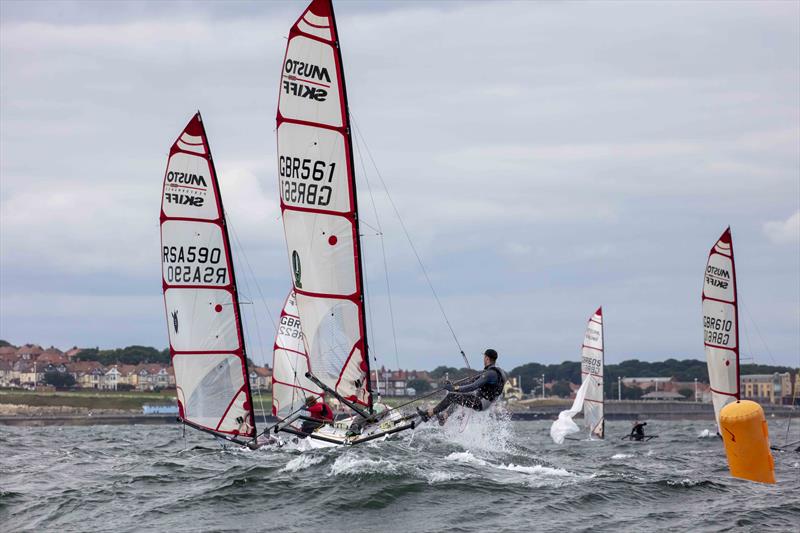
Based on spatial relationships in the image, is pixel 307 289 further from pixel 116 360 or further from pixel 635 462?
pixel 116 360

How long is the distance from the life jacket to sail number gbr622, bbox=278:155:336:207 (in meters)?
5.08

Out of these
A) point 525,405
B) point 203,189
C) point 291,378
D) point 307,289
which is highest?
point 203,189

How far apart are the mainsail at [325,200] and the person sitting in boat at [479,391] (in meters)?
2.36

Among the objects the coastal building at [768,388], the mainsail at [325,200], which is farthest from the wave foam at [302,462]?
the coastal building at [768,388]

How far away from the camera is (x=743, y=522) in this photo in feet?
50.5

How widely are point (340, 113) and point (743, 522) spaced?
37.4ft

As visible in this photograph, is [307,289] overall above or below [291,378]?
above

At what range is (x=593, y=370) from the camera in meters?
50.5

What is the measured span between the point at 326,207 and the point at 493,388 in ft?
17.0

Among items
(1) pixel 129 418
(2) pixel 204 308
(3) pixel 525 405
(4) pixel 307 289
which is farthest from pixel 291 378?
(3) pixel 525 405

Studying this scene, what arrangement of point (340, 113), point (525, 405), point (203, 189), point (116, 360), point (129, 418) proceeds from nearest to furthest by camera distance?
1. point (340, 113)
2. point (203, 189)
3. point (129, 418)
4. point (525, 405)
5. point (116, 360)

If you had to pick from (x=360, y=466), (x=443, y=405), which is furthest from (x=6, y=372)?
(x=360, y=466)

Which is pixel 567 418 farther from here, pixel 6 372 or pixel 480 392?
pixel 6 372

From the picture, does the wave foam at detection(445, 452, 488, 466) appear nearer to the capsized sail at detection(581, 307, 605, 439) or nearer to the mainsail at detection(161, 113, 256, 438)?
the mainsail at detection(161, 113, 256, 438)
